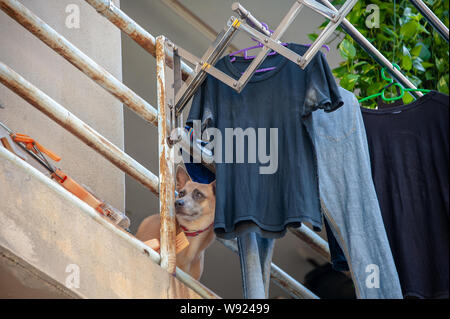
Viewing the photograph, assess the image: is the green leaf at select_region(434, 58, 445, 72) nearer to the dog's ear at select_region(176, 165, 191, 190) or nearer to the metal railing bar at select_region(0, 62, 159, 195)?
the dog's ear at select_region(176, 165, 191, 190)

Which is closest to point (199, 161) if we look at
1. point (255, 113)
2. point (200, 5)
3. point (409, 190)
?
point (255, 113)

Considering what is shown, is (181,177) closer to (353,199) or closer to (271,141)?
(271,141)

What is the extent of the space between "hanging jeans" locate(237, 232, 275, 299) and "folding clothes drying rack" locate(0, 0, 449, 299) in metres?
0.13

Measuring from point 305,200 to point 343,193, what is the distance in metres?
0.22

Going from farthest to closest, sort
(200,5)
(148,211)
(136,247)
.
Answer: (148,211) → (200,5) → (136,247)

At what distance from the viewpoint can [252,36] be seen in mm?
1952

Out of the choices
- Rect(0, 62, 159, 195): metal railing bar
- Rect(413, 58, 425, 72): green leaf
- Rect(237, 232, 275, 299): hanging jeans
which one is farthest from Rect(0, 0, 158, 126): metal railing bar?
Rect(413, 58, 425, 72): green leaf

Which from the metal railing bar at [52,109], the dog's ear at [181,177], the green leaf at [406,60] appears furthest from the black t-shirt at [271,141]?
the green leaf at [406,60]

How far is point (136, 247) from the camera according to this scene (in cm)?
182

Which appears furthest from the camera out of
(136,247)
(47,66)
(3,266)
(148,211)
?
(148,211)

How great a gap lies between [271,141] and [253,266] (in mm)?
430

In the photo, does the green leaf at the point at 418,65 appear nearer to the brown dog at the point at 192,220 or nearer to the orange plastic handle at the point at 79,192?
the brown dog at the point at 192,220

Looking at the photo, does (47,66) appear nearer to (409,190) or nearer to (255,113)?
(255,113)

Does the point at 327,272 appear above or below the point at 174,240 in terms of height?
above
